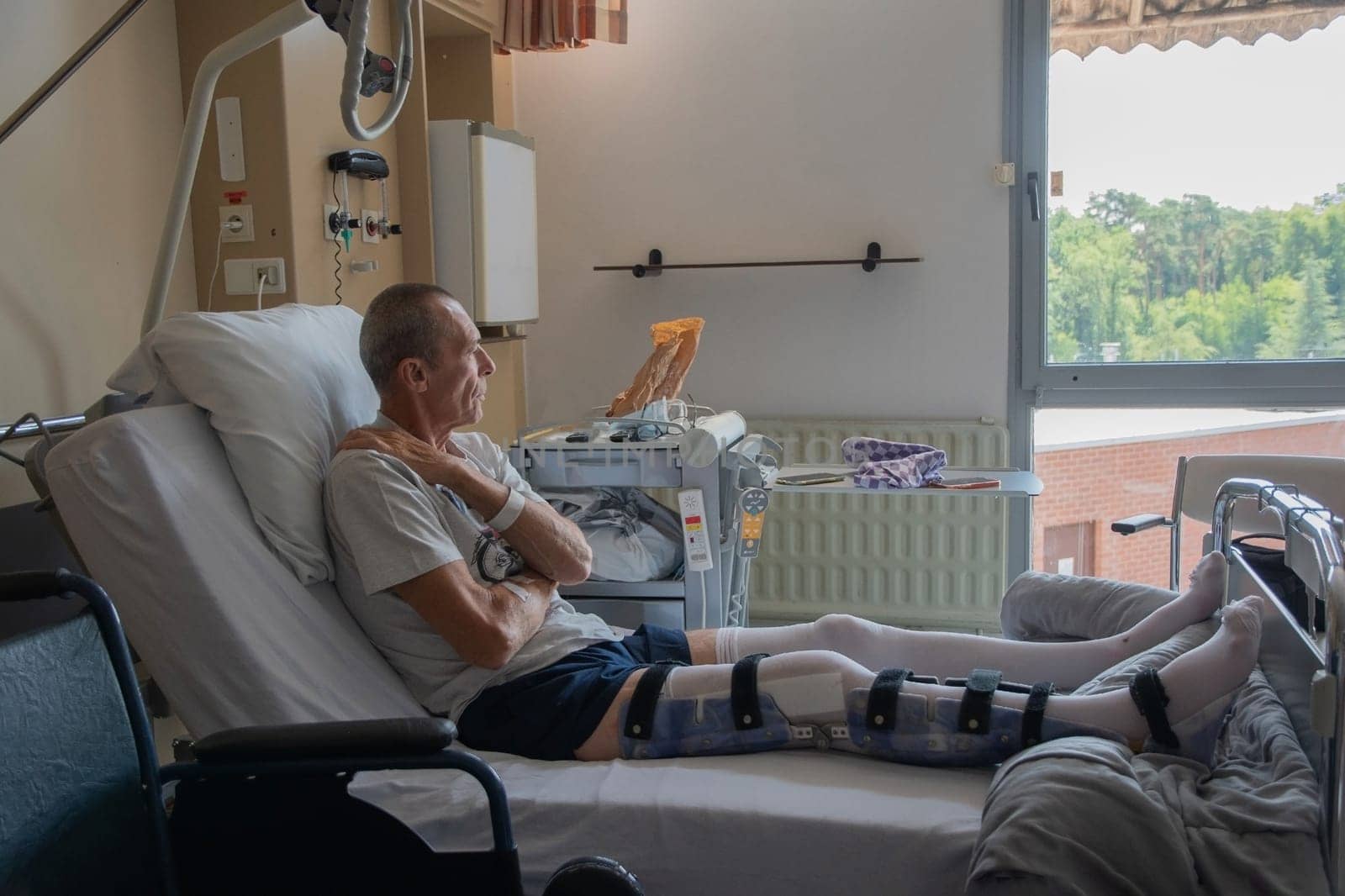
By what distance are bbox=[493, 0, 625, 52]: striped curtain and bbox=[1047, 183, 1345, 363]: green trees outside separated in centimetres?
154

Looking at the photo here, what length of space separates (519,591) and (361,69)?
924 mm

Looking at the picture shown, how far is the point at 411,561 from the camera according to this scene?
159 cm

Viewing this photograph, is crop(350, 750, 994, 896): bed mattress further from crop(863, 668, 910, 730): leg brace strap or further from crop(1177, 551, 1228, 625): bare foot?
crop(1177, 551, 1228, 625): bare foot

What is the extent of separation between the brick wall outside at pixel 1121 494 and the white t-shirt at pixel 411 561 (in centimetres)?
229

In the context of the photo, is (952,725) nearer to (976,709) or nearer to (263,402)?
(976,709)

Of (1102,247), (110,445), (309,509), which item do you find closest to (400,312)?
(309,509)

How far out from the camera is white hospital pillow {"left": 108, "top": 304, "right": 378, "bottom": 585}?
1.65m

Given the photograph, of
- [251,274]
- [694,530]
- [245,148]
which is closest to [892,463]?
[694,530]

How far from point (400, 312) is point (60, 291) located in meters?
0.97

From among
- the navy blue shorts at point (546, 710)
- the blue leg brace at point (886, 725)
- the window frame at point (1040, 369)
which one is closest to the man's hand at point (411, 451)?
the navy blue shorts at point (546, 710)

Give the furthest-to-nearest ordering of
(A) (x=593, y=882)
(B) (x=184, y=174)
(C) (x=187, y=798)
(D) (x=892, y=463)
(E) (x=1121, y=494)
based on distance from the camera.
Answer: (E) (x=1121, y=494)
(D) (x=892, y=463)
(B) (x=184, y=174)
(C) (x=187, y=798)
(A) (x=593, y=882)

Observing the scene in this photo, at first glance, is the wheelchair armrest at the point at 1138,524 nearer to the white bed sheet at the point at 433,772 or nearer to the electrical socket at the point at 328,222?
the white bed sheet at the point at 433,772

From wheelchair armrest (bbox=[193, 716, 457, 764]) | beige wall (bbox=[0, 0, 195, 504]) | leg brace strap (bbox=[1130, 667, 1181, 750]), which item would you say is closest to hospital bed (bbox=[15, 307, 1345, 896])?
leg brace strap (bbox=[1130, 667, 1181, 750])

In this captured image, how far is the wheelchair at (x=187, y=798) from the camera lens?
102 cm
